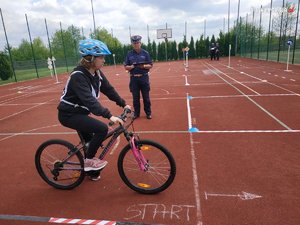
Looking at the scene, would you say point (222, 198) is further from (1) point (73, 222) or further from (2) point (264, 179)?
(1) point (73, 222)

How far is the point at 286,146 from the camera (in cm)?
460

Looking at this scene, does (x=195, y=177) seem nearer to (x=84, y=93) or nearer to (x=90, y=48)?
(x=84, y=93)

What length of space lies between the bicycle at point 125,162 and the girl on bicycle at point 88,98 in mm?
150

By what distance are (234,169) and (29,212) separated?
2.96 meters

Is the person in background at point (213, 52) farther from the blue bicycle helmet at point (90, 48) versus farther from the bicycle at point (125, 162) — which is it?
the blue bicycle helmet at point (90, 48)

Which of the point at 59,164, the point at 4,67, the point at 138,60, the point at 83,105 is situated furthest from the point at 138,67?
the point at 4,67

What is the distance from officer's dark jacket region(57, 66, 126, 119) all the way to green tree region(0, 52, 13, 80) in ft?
66.1

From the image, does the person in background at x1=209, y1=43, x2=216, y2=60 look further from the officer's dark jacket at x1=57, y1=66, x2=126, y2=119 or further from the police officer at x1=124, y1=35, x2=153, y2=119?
the officer's dark jacket at x1=57, y1=66, x2=126, y2=119

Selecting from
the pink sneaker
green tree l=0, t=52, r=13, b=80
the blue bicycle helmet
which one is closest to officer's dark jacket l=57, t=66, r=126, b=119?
the blue bicycle helmet

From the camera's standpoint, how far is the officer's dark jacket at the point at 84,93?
9.74 feet

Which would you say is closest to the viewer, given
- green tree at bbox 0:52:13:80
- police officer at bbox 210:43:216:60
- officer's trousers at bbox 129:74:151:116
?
officer's trousers at bbox 129:74:151:116

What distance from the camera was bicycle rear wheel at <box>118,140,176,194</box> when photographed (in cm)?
319

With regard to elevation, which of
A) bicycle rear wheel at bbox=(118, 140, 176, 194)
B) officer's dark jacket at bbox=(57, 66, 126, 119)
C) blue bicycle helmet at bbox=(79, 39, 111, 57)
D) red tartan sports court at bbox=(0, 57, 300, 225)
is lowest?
red tartan sports court at bbox=(0, 57, 300, 225)

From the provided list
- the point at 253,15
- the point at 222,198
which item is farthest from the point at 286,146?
the point at 253,15
